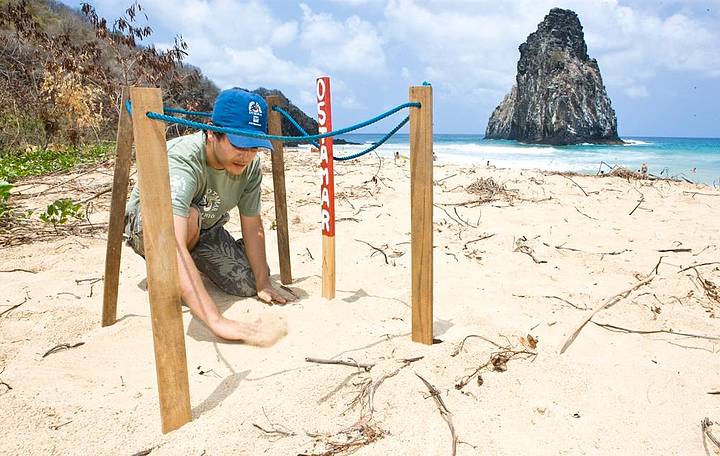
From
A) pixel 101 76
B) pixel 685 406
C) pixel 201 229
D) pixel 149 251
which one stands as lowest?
pixel 685 406

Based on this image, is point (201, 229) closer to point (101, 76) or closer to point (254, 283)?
point (254, 283)

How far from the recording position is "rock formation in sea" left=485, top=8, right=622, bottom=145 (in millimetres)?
37812

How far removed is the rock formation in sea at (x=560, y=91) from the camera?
37.8m

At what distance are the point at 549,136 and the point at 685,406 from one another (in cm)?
4035

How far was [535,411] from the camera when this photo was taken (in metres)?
1.53

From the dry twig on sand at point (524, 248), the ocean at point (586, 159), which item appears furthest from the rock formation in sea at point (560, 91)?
the dry twig on sand at point (524, 248)

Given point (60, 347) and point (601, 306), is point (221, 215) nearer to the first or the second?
point (60, 347)

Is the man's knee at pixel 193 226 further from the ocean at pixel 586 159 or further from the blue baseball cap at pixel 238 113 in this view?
the ocean at pixel 586 159

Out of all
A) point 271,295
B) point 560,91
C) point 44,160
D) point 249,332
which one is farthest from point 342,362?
point 560,91

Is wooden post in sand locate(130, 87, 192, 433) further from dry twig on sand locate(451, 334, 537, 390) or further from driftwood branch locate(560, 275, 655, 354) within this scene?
driftwood branch locate(560, 275, 655, 354)

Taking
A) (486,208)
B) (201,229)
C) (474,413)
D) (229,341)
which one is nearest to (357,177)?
(486,208)

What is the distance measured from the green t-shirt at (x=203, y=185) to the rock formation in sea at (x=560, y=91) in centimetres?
3894

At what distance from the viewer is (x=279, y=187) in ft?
9.05

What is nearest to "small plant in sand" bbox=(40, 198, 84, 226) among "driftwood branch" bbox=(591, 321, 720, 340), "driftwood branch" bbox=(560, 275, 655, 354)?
"driftwood branch" bbox=(560, 275, 655, 354)
